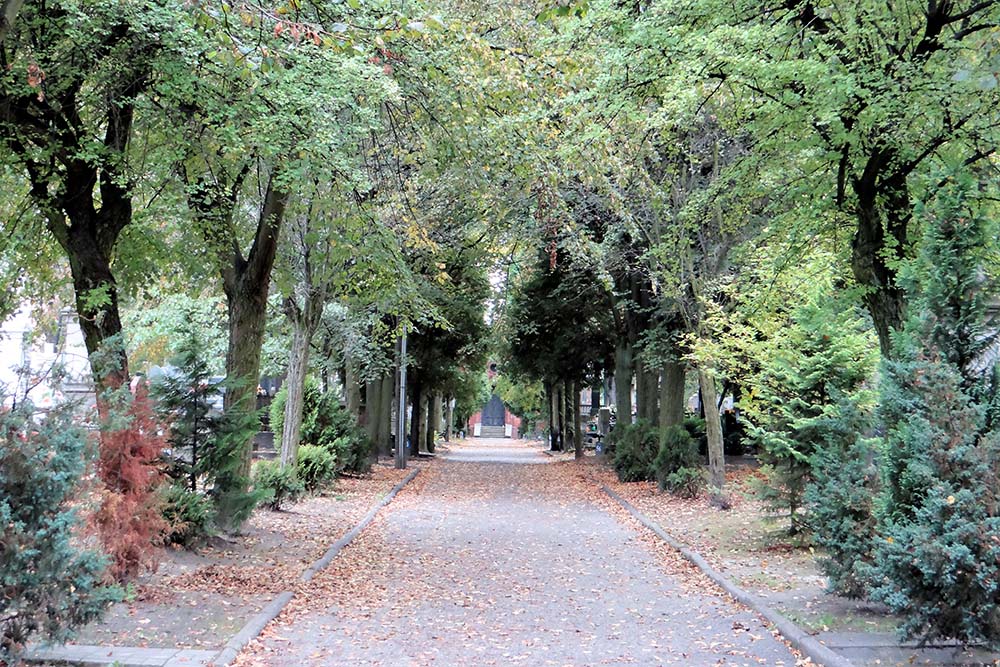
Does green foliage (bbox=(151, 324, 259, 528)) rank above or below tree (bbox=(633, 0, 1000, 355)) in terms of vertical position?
below

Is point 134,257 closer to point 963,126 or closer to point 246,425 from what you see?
point 246,425

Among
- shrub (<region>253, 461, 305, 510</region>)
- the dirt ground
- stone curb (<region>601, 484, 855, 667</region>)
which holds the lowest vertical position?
stone curb (<region>601, 484, 855, 667</region>)

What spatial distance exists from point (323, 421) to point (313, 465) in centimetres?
255

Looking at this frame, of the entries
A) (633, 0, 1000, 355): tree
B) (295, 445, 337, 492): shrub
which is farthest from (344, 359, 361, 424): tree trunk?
(633, 0, 1000, 355): tree

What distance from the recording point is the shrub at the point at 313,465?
18.2 meters

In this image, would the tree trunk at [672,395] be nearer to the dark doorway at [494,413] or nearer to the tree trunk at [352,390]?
the tree trunk at [352,390]

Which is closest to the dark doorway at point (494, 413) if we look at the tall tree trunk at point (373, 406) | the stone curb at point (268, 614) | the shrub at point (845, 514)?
the tall tree trunk at point (373, 406)

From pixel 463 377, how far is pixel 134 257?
98.8ft

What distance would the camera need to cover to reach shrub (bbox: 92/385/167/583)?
7316 mm

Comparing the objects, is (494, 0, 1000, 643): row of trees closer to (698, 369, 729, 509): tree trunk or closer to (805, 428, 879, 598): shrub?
(805, 428, 879, 598): shrub

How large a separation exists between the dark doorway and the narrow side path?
112 m

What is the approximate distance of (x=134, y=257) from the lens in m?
11.7

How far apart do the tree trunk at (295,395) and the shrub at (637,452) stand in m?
9.51

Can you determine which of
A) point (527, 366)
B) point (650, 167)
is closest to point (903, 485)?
point (650, 167)
